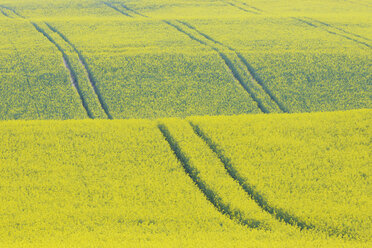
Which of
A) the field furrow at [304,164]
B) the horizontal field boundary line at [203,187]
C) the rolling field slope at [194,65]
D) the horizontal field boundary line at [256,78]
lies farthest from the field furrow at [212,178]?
the horizontal field boundary line at [256,78]

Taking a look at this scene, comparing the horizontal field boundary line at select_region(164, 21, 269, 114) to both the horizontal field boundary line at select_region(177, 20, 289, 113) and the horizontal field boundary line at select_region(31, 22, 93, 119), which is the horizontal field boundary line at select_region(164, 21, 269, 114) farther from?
the horizontal field boundary line at select_region(31, 22, 93, 119)

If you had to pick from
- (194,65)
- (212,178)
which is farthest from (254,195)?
(194,65)

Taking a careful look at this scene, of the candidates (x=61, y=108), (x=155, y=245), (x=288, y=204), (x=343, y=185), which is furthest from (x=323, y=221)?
(x=61, y=108)

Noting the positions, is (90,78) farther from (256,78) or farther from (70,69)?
(256,78)

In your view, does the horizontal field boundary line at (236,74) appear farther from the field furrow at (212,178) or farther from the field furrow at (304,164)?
the field furrow at (212,178)

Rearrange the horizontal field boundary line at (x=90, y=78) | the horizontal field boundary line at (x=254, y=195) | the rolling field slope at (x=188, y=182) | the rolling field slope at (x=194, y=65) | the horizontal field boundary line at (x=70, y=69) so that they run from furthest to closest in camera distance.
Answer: the rolling field slope at (x=194, y=65) → the horizontal field boundary line at (x=70, y=69) → the horizontal field boundary line at (x=90, y=78) → the horizontal field boundary line at (x=254, y=195) → the rolling field slope at (x=188, y=182)

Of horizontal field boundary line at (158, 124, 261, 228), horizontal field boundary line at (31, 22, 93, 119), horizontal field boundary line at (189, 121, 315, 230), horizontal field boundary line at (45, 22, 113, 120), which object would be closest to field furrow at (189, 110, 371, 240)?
horizontal field boundary line at (189, 121, 315, 230)
